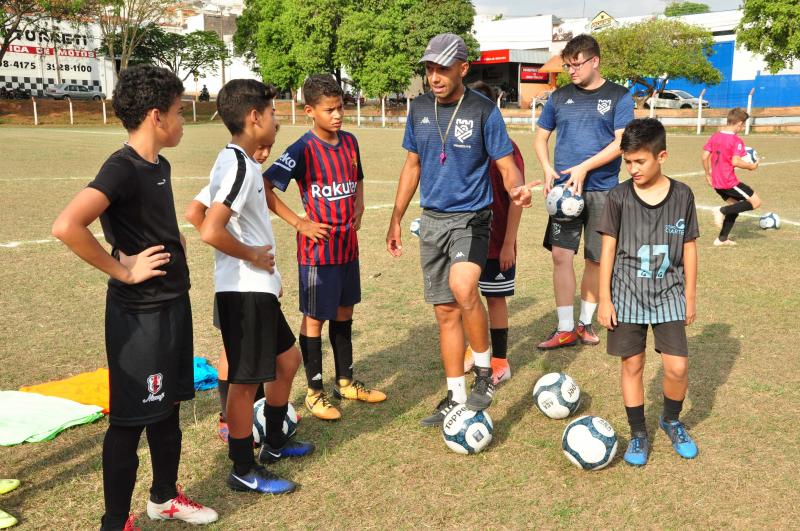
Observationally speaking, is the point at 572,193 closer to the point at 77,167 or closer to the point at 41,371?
the point at 41,371

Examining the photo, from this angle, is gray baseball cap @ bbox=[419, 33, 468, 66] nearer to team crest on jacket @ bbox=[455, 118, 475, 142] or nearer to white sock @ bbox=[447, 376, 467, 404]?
team crest on jacket @ bbox=[455, 118, 475, 142]

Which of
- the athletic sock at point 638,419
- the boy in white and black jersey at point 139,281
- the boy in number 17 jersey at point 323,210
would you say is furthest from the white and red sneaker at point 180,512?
the athletic sock at point 638,419

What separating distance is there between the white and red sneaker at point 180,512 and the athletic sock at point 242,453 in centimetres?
31

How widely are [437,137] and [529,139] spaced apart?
89.0 ft

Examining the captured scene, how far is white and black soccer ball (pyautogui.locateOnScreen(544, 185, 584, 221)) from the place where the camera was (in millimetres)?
5781

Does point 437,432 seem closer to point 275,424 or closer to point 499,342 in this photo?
point 275,424

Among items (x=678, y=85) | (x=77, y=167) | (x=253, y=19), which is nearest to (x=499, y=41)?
(x=678, y=85)

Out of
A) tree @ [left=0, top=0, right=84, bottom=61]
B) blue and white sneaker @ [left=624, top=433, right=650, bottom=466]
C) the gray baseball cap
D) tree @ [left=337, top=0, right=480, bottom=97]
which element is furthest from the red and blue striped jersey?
tree @ [left=0, top=0, right=84, bottom=61]

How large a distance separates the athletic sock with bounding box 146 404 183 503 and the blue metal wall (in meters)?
53.6

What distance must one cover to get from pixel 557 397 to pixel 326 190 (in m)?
1.98

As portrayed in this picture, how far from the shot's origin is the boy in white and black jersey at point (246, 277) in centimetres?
341

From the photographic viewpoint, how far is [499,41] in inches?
3017

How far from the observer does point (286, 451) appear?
13.4 feet

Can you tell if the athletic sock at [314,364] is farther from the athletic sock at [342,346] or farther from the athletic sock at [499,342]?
the athletic sock at [499,342]
